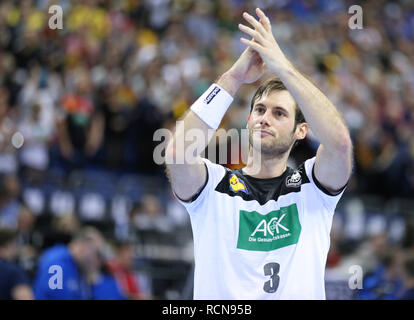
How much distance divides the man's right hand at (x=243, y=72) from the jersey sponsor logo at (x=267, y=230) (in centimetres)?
82

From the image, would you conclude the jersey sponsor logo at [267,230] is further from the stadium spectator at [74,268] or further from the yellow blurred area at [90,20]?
the yellow blurred area at [90,20]

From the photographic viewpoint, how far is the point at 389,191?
13086 millimetres

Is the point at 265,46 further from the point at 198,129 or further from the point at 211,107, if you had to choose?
the point at 198,129

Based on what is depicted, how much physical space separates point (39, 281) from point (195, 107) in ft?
13.6

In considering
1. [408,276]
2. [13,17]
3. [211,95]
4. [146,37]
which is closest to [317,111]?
[211,95]

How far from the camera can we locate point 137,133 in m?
11.8

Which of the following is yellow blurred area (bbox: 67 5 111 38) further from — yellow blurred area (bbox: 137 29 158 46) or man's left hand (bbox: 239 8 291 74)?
man's left hand (bbox: 239 8 291 74)

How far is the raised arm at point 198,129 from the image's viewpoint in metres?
4.11

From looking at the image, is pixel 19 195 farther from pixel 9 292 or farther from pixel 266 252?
pixel 266 252

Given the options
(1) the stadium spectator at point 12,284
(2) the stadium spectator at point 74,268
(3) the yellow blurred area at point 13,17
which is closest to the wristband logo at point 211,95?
(1) the stadium spectator at point 12,284

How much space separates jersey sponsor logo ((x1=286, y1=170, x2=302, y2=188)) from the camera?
14.6 ft

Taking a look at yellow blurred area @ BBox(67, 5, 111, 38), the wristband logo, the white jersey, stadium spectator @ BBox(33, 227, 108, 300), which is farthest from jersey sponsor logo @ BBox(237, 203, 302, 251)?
yellow blurred area @ BBox(67, 5, 111, 38)

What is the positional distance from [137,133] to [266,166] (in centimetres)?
739

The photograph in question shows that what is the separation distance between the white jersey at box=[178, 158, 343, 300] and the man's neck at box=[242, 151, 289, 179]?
123 mm
